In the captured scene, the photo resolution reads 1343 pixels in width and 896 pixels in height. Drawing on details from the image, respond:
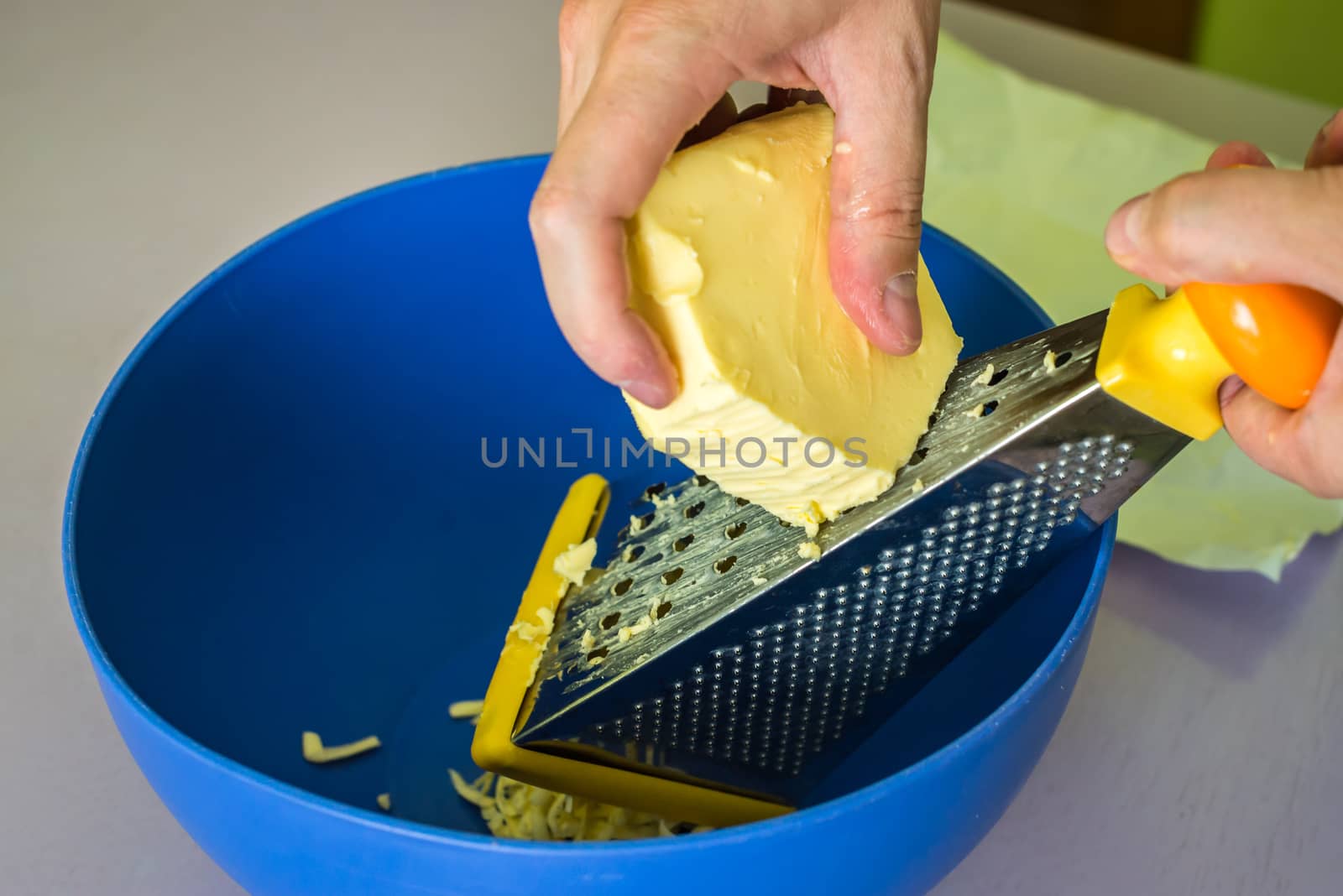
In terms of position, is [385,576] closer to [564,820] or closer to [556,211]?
[564,820]

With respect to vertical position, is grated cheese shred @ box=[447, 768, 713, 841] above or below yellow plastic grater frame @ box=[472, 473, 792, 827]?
below

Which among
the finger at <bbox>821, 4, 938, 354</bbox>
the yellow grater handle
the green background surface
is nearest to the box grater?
the yellow grater handle

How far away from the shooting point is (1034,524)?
830mm

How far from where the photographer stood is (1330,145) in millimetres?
827

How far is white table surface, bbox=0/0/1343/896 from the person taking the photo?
915 mm

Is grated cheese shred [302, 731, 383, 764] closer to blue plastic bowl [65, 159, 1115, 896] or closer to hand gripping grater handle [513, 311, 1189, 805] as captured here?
blue plastic bowl [65, 159, 1115, 896]

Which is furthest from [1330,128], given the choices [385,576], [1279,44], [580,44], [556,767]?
[1279,44]

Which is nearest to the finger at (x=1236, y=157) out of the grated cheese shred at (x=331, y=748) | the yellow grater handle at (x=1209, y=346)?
the yellow grater handle at (x=1209, y=346)

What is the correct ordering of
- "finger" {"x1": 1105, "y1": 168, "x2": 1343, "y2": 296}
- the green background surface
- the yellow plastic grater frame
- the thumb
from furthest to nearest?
the green background surface, the yellow plastic grater frame, the thumb, "finger" {"x1": 1105, "y1": 168, "x2": 1343, "y2": 296}

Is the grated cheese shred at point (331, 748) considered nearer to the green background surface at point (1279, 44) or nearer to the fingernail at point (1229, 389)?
the fingernail at point (1229, 389)

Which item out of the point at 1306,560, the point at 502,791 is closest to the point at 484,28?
the point at 502,791

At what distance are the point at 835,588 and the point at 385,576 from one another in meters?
0.58

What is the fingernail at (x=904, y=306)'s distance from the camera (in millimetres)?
796

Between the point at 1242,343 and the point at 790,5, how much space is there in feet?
1.24
